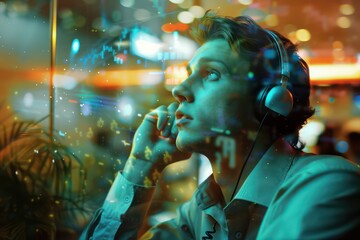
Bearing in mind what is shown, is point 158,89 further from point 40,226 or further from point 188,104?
point 40,226

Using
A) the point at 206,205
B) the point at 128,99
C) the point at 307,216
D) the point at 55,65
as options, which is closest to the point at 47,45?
Answer: the point at 55,65

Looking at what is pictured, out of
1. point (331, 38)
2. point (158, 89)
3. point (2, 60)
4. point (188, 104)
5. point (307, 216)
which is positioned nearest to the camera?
point (307, 216)

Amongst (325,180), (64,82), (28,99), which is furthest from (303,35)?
(28,99)

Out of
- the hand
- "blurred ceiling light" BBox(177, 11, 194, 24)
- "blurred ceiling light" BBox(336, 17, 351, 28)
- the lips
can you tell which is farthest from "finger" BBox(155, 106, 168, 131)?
"blurred ceiling light" BBox(336, 17, 351, 28)

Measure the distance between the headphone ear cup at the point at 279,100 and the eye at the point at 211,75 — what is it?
0.38ft

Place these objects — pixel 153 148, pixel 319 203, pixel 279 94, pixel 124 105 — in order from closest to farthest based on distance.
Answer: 1. pixel 319 203
2. pixel 279 94
3. pixel 153 148
4. pixel 124 105

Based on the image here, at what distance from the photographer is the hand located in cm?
109

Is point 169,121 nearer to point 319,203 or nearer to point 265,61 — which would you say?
point 265,61

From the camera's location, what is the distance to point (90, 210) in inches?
47.4

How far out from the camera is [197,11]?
112 cm

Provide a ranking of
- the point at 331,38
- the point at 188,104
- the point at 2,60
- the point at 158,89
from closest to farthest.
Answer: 1. the point at 188,104
2. the point at 331,38
3. the point at 158,89
4. the point at 2,60

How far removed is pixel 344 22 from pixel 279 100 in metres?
0.33

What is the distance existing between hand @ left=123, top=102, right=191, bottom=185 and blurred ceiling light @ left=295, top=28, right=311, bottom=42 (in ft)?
1.14

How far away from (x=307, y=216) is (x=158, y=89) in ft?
2.02
